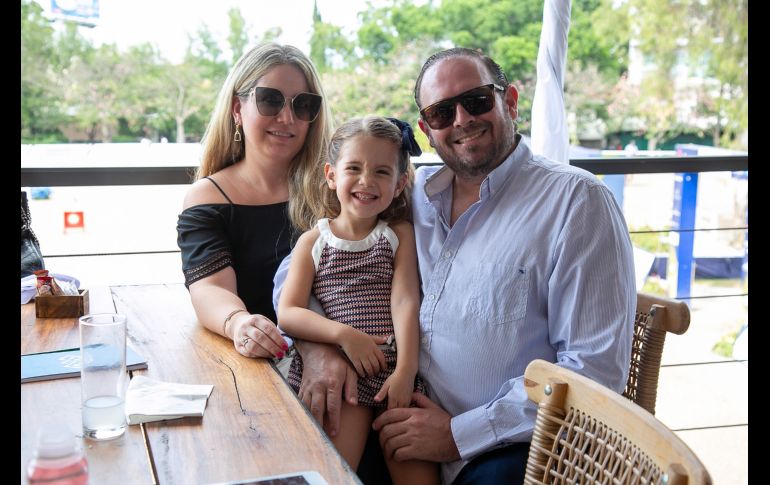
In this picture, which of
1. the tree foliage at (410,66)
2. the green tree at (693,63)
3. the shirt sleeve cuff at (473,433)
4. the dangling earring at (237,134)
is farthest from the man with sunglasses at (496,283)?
the green tree at (693,63)

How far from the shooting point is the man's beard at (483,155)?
6.54 feet

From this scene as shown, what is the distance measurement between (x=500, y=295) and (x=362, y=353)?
0.35 m

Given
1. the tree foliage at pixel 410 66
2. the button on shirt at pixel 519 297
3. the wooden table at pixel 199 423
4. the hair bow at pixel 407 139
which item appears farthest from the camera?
the tree foliage at pixel 410 66

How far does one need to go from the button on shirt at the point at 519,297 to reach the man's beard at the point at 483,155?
0.04 meters

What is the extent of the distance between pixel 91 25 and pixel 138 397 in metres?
20.4

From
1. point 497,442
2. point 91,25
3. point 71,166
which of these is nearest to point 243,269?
point 71,166

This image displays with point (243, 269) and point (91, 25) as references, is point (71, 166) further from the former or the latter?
point (91, 25)

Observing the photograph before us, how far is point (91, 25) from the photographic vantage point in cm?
1989

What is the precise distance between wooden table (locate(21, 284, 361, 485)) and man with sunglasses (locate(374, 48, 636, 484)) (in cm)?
41

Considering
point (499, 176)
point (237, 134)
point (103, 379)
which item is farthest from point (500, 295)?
point (237, 134)

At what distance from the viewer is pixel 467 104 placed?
199 centimetres

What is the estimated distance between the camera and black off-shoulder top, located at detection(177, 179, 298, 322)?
2.26m

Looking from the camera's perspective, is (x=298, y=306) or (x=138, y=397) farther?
(x=298, y=306)

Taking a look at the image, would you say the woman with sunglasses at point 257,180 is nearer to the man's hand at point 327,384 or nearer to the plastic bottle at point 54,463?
the man's hand at point 327,384
